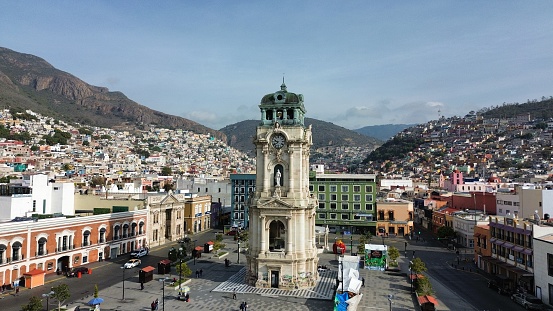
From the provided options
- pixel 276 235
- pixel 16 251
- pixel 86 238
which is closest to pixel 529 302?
pixel 276 235

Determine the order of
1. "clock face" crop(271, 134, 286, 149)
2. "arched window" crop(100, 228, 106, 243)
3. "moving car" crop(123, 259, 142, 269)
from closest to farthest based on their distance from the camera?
"clock face" crop(271, 134, 286, 149) < "moving car" crop(123, 259, 142, 269) < "arched window" crop(100, 228, 106, 243)

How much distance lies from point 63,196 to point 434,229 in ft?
253

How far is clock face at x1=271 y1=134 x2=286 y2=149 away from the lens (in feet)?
152

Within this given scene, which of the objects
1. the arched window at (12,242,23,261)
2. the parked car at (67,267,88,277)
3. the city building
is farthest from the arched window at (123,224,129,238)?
the city building

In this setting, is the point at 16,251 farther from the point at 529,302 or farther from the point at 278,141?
the point at 529,302

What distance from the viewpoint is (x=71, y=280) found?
48.5m

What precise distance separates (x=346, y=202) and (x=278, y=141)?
48350 millimetres

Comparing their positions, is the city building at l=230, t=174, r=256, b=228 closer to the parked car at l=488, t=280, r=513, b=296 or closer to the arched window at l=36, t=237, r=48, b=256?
the arched window at l=36, t=237, r=48, b=256

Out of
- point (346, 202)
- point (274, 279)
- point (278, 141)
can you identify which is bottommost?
Result: point (274, 279)

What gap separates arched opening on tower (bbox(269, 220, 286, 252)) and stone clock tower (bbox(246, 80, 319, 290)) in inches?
72.5

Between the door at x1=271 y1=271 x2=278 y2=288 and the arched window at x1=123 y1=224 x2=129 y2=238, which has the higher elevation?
the arched window at x1=123 y1=224 x2=129 y2=238

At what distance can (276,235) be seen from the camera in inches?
1980

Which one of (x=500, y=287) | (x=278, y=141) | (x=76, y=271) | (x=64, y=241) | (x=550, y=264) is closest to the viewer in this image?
(x=550, y=264)

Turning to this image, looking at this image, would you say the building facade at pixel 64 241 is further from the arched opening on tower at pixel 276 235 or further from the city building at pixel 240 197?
the city building at pixel 240 197
